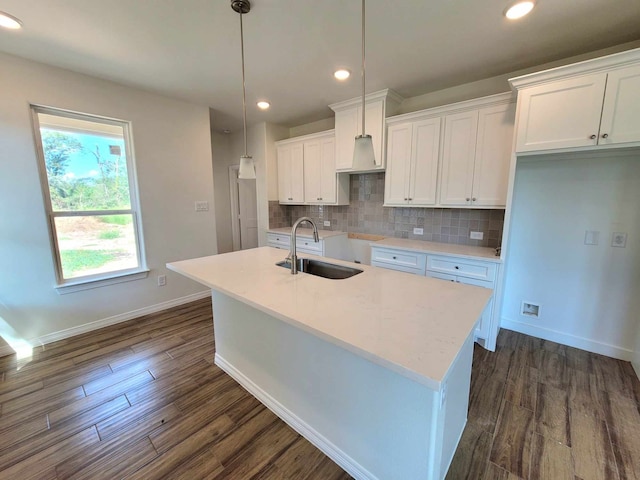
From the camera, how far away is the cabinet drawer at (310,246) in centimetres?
→ 359

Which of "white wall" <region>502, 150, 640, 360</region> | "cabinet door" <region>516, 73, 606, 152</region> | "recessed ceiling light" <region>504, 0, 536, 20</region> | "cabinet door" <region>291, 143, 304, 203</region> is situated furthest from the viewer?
"cabinet door" <region>291, 143, 304, 203</region>

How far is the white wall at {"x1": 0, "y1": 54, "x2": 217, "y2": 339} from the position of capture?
2.31 meters

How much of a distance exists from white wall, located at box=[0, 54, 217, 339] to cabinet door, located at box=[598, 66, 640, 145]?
3.89 m

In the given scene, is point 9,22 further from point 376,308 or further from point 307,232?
point 307,232

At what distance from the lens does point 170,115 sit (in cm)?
319

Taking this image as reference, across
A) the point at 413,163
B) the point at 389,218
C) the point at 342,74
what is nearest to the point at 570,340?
the point at 389,218

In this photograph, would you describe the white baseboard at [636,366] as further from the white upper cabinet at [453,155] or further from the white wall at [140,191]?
the white wall at [140,191]

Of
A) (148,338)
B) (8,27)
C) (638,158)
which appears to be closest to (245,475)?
(148,338)

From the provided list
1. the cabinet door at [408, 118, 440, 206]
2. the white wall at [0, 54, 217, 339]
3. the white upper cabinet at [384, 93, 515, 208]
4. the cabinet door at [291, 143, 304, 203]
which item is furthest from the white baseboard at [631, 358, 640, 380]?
the white wall at [0, 54, 217, 339]

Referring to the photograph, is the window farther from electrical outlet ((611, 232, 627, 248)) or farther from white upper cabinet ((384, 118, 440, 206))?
electrical outlet ((611, 232, 627, 248))

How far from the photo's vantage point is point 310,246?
3.75 metres

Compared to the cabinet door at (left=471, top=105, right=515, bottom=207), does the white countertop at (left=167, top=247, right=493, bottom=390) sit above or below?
below

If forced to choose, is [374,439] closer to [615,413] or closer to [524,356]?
[615,413]

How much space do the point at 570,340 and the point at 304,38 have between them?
139 inches
